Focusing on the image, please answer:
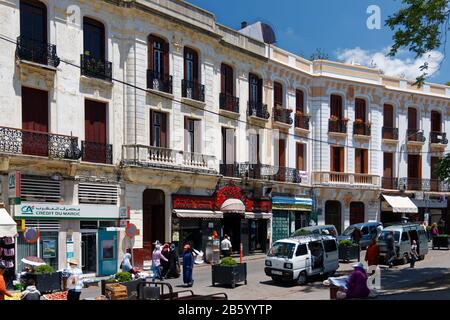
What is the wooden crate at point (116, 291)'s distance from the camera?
16078 millimetres

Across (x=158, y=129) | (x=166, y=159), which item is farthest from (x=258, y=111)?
(x=166, y=159)

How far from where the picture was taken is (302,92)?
1535 inches

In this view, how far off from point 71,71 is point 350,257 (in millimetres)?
15700

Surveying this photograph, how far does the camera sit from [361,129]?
41.2 meters

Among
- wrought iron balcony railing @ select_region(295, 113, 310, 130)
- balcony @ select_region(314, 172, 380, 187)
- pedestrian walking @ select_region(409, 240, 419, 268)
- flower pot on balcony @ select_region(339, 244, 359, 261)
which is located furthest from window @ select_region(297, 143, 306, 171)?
pedestrian walking @ select_region(409, 240, 419, 268)

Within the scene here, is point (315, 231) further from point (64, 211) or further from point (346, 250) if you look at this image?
point (64, 211)

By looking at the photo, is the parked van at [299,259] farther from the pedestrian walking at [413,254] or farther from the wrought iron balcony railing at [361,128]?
the wrought iron balcony railing at [361,128]

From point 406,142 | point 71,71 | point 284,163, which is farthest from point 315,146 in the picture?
point 71,71

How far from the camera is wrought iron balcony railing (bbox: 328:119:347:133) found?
39.8 meters

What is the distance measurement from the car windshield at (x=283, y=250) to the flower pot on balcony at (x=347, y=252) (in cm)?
683

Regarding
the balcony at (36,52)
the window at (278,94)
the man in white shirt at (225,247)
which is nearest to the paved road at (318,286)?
the man in white shirt at (225,247)

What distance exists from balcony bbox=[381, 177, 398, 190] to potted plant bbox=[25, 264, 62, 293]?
29.0m

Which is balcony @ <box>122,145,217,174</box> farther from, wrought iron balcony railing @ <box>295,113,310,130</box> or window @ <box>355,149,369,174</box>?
window @ <box>355,149,369,174</box>

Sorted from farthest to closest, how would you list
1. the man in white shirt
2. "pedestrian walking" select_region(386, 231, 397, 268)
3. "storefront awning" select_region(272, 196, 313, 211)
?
"storefront awning" select_region(272, 196, 313, 211) → the man in white shirt → "pedestrian walking" select_region(386, 231, 397, 268)
